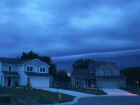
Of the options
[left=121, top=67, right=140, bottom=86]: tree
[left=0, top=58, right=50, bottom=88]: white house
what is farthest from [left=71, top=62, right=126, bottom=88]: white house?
[left=121, top=67, right=140, bottom=86]: tree

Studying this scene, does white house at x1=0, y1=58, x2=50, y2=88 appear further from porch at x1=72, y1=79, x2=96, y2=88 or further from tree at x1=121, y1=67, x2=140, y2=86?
tree at x1=121, y1=67, x2=140, y2=86

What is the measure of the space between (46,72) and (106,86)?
14.1 metres

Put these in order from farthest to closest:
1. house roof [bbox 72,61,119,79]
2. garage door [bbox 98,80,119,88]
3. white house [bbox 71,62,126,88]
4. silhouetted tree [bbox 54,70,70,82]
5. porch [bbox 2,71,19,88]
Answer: silhouetted tree [bbox 54,70,70,82] → house roof [bbox 72,61,119,79] → white house [bbox 71,62,126,88] → garage door [bbox 98,80,119,88] → porch [bbox 2,71,19,88]

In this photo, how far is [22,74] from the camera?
52.3 meters

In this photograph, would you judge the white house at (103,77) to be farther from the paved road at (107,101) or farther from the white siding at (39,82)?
the paved road at (107,101)

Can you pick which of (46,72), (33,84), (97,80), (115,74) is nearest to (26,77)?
(33,84)

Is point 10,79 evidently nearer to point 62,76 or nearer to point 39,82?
point 39,82

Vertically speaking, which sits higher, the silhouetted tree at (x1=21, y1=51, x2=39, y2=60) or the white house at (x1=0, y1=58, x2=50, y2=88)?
the silhouetted tree at (x1=21, y1=51, x2=39, y2=60)

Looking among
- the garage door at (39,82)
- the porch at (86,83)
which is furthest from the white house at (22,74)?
the porch at (86,83)

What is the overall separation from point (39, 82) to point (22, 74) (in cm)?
393

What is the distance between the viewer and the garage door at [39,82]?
170 ft

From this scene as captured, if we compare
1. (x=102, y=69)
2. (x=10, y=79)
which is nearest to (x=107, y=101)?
(x=10, y=79)

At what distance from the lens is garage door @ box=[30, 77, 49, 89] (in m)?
51.7

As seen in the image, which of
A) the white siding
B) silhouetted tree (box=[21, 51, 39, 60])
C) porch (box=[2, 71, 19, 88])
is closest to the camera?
porch (box=[2, 71, 19, 88])
